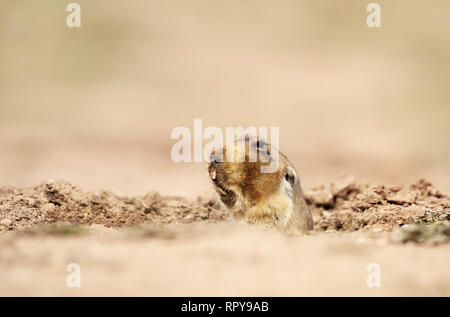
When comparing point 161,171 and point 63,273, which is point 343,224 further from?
point 161,171

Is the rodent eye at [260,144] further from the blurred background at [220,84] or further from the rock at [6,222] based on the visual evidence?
the blurred background at [220,84]

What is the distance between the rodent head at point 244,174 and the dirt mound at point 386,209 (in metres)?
0.97

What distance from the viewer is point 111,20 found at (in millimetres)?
22688

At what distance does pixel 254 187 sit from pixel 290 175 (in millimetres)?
434

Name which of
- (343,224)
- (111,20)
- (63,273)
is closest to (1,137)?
(111,20)

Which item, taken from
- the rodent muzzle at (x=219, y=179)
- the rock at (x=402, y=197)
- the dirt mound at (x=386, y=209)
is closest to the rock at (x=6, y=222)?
the rodent muzzle at (x=219, y=179)

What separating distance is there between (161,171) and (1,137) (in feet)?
14.6

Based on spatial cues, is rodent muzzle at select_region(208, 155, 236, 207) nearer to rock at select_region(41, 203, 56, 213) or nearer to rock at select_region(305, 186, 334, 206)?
rock at select_region(41, 203, 56, 213)

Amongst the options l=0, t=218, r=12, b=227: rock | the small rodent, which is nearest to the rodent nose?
the small rodent

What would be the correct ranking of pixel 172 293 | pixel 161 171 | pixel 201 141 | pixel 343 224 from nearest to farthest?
pixel 172 293, pixel 343 224, pixel 161 171, pixel 201 141

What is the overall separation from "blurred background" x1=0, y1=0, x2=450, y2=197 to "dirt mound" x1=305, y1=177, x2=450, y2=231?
4.21 m

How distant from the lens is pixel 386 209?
6.35 metres

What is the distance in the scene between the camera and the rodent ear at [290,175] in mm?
5895

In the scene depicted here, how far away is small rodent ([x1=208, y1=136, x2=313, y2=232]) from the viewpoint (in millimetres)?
5645
